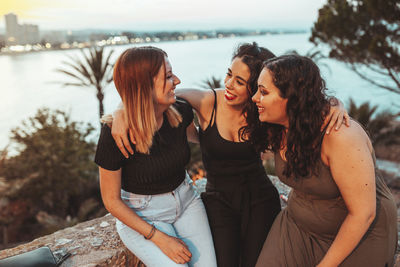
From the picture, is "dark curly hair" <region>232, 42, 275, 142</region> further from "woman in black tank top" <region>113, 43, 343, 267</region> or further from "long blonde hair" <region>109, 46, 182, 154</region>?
"long blonde hair" <region>109, 46, 182, 154</region>

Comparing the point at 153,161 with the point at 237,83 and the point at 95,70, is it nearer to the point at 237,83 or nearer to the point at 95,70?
the point at 237,83

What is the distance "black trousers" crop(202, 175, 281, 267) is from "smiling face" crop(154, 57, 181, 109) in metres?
0.85

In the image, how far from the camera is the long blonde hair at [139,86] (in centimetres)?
216

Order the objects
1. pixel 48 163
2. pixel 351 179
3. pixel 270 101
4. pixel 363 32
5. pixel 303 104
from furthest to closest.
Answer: pixel 363 32 → pixel 48 163 → pixel 270 101 → pixel 303 104 → pixel 351 179

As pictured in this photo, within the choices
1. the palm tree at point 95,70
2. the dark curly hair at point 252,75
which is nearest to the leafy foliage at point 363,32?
the dark curly hair at point 252,75

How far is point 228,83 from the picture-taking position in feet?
8.88

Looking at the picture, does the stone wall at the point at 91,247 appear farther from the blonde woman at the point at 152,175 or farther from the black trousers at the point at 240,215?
the black trousers at the point at 240,215

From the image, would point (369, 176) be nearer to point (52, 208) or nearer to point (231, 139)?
point (231, 139)

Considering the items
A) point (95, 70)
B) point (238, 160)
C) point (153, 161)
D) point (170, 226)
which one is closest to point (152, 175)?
point (153, 161)

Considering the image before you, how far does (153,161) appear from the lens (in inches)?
90.7

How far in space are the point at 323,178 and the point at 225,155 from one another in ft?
3.05

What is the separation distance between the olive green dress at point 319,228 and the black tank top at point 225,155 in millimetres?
504

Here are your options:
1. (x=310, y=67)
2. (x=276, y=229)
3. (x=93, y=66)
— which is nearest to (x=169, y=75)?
(x=310, y=67)

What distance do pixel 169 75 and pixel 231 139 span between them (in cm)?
76
